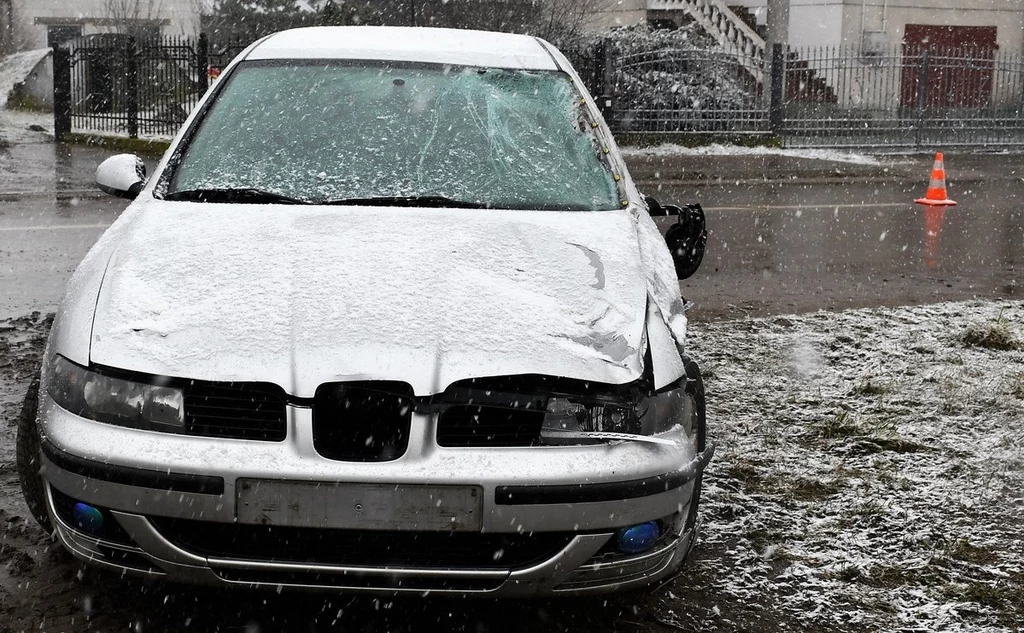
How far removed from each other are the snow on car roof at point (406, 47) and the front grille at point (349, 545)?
7.24ft

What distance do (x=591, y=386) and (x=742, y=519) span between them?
50.3 inches

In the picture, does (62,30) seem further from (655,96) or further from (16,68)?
(655,96)

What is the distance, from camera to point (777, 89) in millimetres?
19297

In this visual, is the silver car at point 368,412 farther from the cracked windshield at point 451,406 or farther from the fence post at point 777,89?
the fence post at point 777,89

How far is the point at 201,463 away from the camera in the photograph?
264 centimetres

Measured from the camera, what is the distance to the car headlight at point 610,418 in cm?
279

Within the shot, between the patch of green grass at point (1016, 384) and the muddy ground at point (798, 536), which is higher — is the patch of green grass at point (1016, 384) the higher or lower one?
the higher one

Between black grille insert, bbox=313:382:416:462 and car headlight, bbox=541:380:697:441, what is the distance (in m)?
0.33

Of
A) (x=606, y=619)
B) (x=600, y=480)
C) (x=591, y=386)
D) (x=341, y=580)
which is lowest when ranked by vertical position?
(x=606, y=619)

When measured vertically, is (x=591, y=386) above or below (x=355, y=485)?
above

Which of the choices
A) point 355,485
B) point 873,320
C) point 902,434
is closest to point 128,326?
point 355,485

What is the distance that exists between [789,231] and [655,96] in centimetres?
924

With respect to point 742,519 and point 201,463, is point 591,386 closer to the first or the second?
point 201,463

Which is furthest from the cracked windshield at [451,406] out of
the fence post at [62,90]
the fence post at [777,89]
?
the fence post at [777,89]
